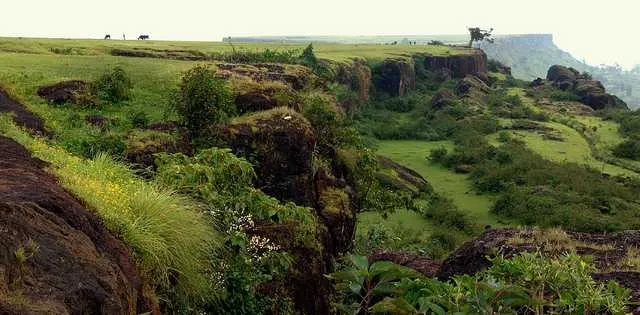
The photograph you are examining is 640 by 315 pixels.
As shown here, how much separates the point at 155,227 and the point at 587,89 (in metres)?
109

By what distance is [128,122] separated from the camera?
52.0ft

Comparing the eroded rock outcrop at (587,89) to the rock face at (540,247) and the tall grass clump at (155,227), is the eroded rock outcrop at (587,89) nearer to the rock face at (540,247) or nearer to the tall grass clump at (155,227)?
the rock face at (540,247)

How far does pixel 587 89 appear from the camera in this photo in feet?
335

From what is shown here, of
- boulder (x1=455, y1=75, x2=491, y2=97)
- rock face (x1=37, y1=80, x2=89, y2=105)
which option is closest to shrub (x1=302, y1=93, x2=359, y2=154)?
rock face (x1=37, y1=80, x2=89, y2=105)

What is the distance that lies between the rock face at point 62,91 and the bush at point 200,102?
3.86 m

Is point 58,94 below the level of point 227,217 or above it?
above

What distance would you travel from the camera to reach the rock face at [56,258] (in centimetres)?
431

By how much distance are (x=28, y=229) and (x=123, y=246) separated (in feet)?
4.51

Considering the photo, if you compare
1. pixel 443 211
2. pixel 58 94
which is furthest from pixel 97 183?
pixel 443 211

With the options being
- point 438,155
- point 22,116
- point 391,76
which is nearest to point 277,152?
point 22,116

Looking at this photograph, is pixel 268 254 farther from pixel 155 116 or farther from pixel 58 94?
pixel 58 94

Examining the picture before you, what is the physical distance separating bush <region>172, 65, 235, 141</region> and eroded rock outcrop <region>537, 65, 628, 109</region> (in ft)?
314

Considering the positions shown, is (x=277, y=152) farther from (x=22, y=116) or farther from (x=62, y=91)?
(x=62, y=91)

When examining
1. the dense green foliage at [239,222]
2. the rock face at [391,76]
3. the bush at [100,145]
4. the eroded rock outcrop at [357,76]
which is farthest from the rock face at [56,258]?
the rock face at [391,76]
